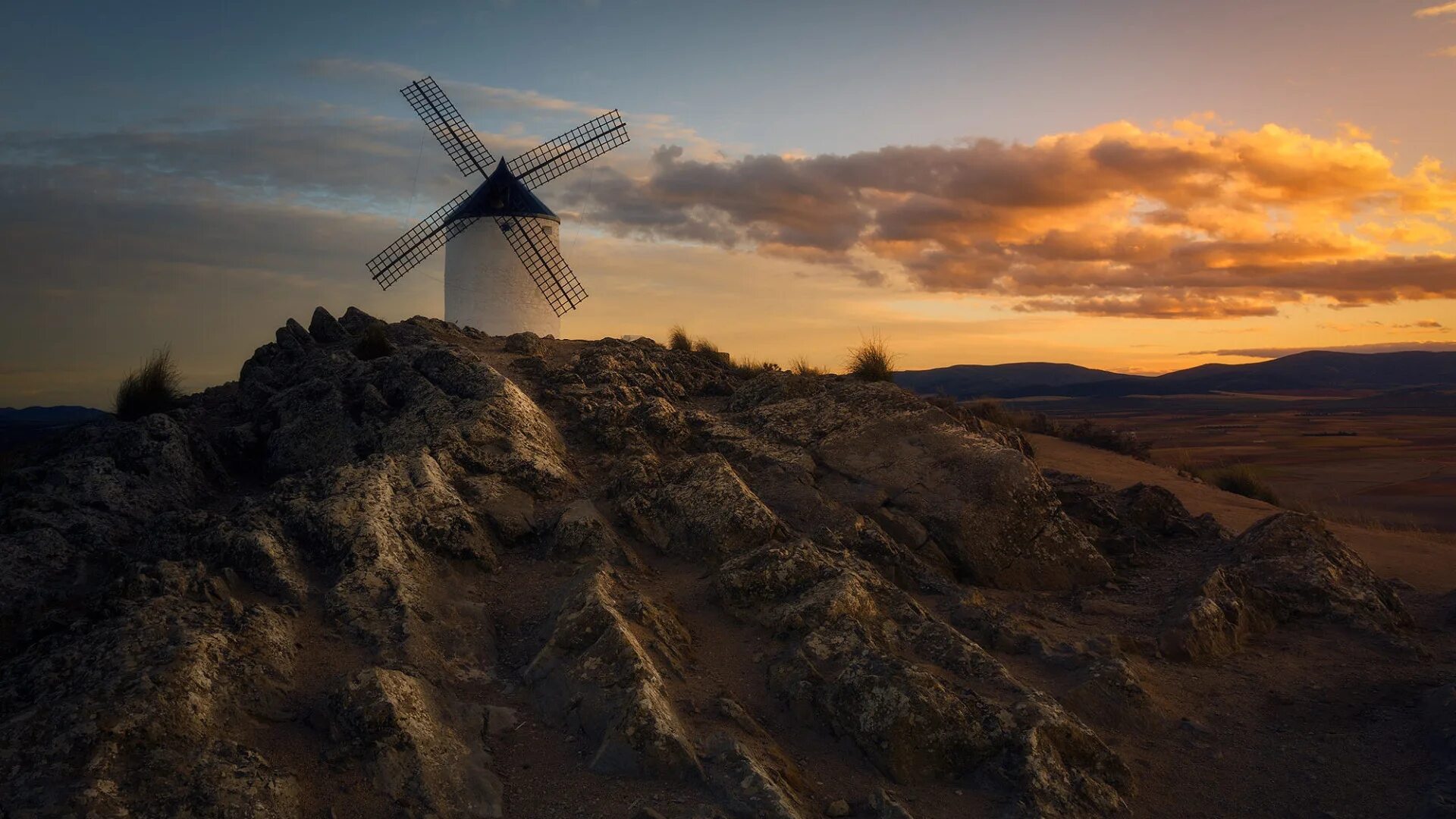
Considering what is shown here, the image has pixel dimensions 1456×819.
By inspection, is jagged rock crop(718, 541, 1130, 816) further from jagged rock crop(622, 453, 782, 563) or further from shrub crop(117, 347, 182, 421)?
shrub crop(117, 347, 182, 421)

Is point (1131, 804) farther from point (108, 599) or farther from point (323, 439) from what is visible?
point (323, 439)

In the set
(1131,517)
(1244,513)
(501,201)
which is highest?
(501,201)

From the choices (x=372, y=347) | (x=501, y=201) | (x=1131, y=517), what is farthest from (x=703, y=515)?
(x=501, y=201)

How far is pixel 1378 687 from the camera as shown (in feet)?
30.3

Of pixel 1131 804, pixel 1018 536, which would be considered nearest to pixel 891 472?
pixel 1018 536

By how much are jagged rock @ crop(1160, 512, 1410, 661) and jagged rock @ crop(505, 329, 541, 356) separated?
39.6 ft

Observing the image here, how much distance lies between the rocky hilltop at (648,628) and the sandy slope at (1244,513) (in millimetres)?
3355

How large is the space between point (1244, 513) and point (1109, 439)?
8637mm

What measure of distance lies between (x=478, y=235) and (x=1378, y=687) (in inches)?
981

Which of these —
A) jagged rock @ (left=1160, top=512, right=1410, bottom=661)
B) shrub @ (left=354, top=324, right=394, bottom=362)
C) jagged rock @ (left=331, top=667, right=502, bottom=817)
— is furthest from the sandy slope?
shrub @ (left=354, top=324, right=394, bottom=362)

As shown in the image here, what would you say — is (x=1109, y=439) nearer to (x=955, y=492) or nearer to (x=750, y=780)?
(x=955, y=492)

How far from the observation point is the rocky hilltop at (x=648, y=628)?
6305 millimetres

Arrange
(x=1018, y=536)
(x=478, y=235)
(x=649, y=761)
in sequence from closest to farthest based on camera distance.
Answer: (x=649, y=761)
(x=1018, y=536)
(x=478, y=235)

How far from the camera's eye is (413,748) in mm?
6332
